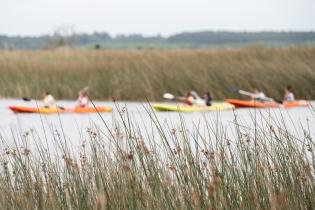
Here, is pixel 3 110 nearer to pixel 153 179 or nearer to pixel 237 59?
pixel 237 59

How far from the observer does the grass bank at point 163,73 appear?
24.6 m

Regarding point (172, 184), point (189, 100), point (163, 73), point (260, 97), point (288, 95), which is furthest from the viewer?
point (163, 73)

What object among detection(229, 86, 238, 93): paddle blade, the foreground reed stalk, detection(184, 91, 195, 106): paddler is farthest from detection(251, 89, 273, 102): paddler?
the foreground reed stalk

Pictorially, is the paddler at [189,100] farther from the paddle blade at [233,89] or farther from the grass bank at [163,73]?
the grass bank at [163,73]

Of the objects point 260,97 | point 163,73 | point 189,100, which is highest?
point 163,73

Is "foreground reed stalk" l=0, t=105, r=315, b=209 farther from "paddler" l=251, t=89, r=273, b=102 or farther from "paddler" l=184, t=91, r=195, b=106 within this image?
"paddler" l=184, t=91, r=195, b=106

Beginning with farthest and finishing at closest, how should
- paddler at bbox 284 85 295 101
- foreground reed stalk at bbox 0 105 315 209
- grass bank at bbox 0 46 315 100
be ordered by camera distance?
grass bank at bbox 0 46 315 100 < paddler at bbox 284 85 295 101 < foreground reed stalk at bbox 0 105 315 209

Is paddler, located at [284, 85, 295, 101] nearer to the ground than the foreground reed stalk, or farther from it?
nearer to the ground

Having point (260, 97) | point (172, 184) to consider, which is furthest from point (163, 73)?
point (172, 184)

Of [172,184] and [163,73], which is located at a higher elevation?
[172,184]

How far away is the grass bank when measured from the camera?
80.8ft

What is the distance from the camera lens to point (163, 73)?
988 inches

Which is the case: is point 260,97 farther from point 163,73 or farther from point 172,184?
point 172,184

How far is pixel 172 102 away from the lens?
26.5m
